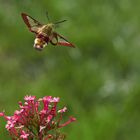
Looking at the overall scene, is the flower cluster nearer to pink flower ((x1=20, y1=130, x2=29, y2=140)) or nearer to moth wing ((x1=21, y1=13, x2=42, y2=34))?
pink flower ((x1=20, y1=130, x2=29, y2=140))

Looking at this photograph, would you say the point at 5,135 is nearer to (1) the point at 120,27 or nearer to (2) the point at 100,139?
(2) the point at 100,139

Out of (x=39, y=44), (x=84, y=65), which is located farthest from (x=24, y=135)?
(x=84, y=65)

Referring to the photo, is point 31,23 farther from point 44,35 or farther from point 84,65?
point 84,65

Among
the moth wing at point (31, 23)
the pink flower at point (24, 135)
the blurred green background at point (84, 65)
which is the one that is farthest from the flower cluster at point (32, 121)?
the blurred green background at point (84, 65)

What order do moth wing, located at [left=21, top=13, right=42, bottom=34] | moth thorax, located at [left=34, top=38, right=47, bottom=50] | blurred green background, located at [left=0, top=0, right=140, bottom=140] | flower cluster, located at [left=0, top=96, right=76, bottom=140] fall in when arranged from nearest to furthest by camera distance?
1. moth thorax, located at [left=34, top=38, right=47, bottom=50]
2. moth wing, located at [left=21, top=13, right=42, bottom=34]
3. flower cluster, located at [left=0, top=96, right=76, bottom=140]
4. blurred green background, located at [left=0, top=0, right=140, bottom=140]

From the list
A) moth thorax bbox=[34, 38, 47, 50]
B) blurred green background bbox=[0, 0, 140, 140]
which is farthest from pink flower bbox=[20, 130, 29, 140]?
blurred green background bbox=[0, 0, 140, 140]
